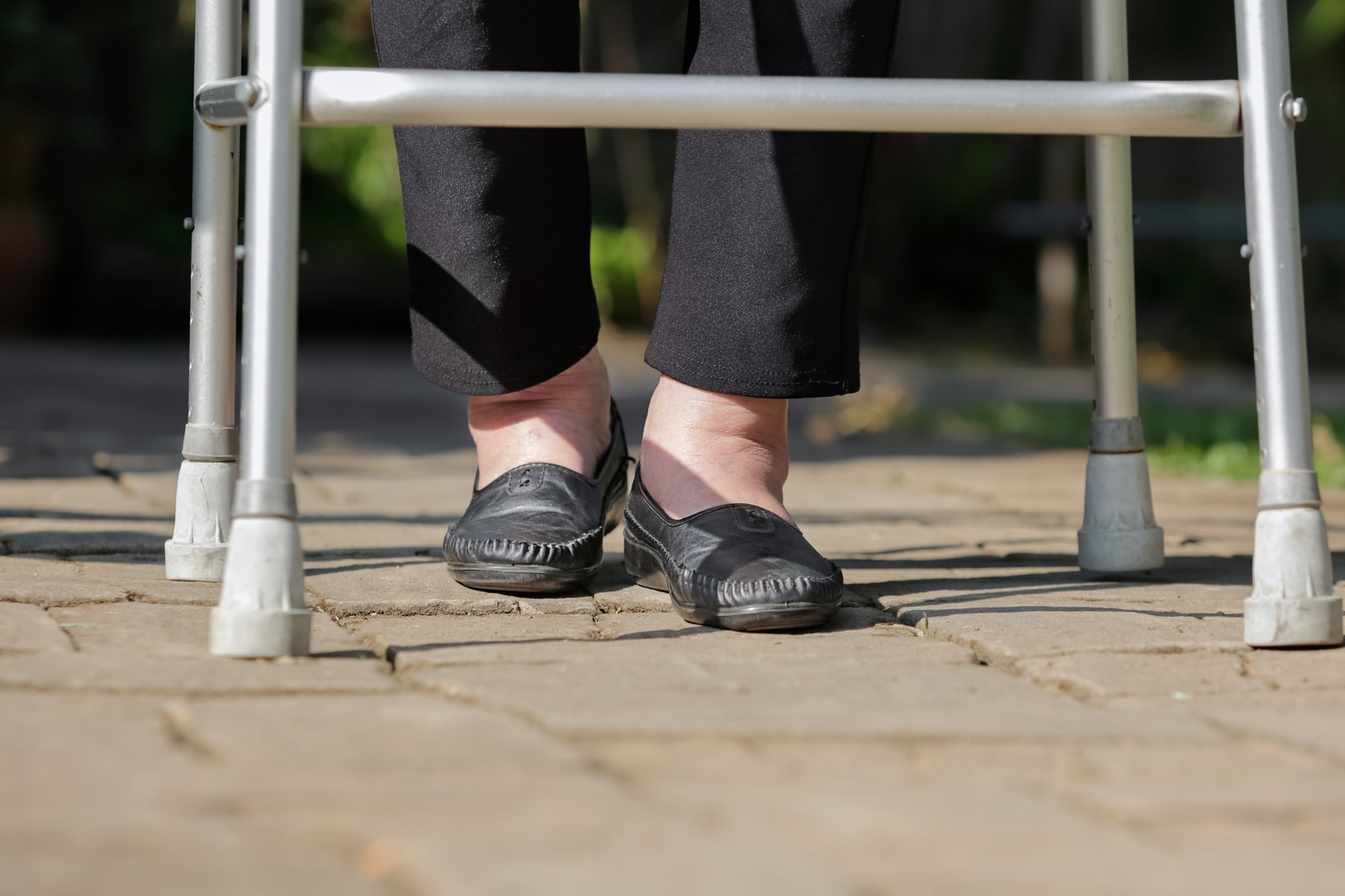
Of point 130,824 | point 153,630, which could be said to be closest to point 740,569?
point 153,630

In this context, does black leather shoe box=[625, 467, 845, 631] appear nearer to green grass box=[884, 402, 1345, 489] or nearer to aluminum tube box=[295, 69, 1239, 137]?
aluminum tube box=[295, 69, 1239, 137]

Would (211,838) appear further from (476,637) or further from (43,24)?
(43,24)

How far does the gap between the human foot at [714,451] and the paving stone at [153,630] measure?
15.3 inches

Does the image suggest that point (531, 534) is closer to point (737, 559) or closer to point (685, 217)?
point (737, 559)

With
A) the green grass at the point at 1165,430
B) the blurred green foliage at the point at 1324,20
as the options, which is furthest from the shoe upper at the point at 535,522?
the blurred green foliage at the point at 1324,20

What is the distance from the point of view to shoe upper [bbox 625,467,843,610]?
4.59ft

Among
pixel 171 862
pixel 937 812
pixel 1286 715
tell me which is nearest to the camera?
pixel 171 862

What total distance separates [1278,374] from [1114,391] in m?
0.41

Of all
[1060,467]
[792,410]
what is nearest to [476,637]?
[1060,467]

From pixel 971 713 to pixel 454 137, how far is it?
0.80 m

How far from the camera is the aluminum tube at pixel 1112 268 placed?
66.7 inches

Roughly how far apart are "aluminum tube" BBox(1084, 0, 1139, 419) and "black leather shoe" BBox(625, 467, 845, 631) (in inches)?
16.9

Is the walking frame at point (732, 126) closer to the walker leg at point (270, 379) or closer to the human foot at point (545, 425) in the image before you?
the walker leg at point (270, 379)

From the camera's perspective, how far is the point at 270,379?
1198mm
